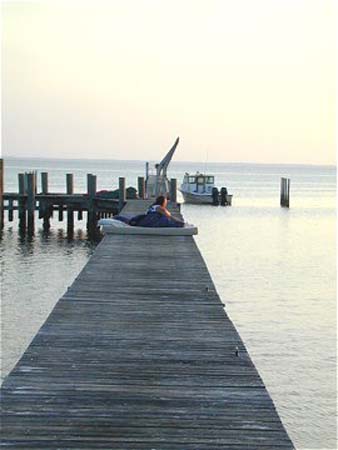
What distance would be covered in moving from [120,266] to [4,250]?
16496 mm

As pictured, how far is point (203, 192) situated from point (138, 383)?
186 feet

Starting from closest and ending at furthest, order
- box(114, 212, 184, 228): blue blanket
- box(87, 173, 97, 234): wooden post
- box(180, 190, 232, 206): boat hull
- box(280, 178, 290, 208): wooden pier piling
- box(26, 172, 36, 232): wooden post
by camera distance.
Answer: box(114, 212, 184, 228): blue blanket
box(26, 172, 36, 232): wooden post
box(87, 173, 97, 234): wooden post
box(180, 190, 232, 206): boat hull
box(280, 178, 290, 208): wooden pier piling

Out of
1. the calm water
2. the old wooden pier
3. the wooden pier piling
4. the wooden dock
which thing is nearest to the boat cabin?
the wooden pier piling

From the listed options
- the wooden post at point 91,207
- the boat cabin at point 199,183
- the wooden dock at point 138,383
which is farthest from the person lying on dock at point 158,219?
the boat cabin at point 199,183

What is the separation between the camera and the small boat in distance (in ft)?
204

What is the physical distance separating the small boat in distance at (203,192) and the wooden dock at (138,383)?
51150 millimetres

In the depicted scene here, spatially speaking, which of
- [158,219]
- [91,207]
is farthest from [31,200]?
[158,219]

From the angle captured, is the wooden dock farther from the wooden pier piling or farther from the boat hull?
the wooden pier piling

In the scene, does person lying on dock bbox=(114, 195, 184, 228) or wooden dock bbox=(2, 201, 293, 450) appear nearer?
wooden dock bbox=(2, 201, 293, 450)

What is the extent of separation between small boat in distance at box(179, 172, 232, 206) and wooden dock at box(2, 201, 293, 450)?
5115 centimetres

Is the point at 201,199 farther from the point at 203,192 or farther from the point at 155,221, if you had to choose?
the point at 155,221

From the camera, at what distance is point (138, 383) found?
6773 millimetres

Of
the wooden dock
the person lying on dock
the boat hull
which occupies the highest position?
the person lying on dock

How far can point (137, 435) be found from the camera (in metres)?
5.56
